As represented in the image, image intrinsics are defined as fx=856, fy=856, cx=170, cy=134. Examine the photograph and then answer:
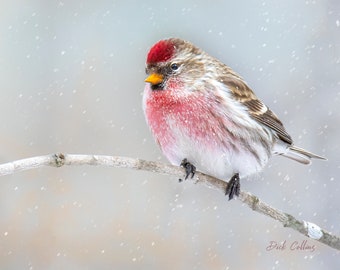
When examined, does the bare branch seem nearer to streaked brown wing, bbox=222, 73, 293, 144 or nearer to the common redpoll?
the common redpoll

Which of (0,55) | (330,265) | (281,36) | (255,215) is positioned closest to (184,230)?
(255,215)

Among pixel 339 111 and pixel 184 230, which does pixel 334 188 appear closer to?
pixel 339 111

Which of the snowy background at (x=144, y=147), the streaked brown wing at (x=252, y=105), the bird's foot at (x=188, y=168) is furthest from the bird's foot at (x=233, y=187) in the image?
the snowy background at (x=144, y=147)

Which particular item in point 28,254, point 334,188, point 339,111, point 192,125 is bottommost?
point 28,254

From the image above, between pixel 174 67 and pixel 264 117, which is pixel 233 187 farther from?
pixel 174 67

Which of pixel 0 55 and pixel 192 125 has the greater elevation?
pixel 192 125

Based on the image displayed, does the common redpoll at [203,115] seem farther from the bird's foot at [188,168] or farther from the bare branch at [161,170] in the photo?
the bare branch at [161,170]

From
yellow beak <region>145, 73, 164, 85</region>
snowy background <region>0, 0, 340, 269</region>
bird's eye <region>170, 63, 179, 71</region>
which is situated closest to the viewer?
yellow beak <region>145, 73, 164, 85</region>

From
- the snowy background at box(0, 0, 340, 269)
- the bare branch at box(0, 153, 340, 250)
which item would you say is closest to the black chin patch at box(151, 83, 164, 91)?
the bare branch at box(0, 153, 340, 250)
